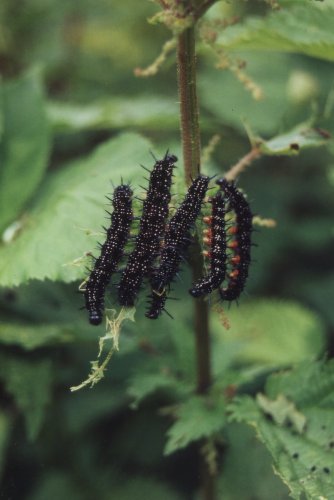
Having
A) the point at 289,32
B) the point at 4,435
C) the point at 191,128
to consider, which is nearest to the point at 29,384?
the point at 4,435

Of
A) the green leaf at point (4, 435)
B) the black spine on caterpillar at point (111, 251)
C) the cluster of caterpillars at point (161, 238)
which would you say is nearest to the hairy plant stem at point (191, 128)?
the cluster of caterpillars at point (161, 238)

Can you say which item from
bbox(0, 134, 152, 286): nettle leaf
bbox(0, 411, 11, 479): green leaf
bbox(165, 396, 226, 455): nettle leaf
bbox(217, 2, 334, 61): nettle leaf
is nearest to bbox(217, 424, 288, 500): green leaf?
bbox(165, 396, 226, 455): nettle leaf

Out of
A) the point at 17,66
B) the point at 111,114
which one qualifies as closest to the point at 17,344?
the point at 111,114

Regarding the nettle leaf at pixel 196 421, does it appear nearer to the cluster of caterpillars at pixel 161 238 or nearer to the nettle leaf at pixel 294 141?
the cluster of caterpillars at pixel 161 238

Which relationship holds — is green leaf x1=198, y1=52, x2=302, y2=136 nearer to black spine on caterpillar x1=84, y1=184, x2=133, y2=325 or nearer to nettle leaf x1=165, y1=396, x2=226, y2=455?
nettle leaf x1=165, y1=396, x2=226, y2=455

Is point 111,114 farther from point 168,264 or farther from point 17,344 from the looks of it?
point 168,264

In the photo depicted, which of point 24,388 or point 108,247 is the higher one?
point 24,388
